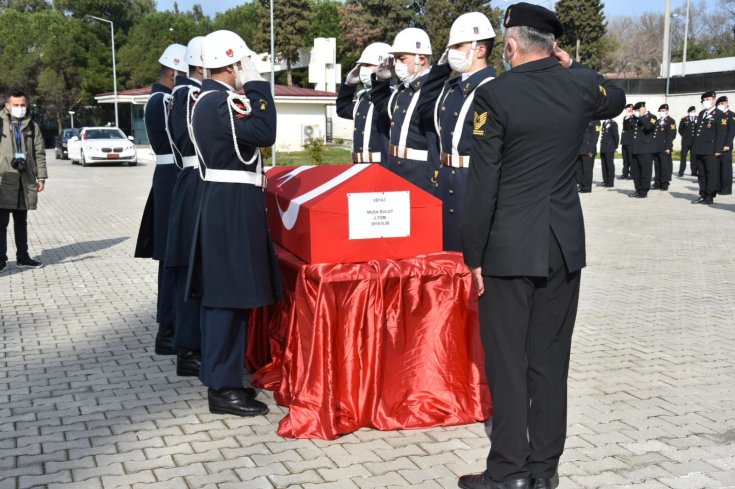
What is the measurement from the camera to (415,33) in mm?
6148

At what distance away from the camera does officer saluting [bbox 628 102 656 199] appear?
61.1ft

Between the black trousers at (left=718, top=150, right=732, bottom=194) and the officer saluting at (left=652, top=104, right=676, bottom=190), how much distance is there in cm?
177

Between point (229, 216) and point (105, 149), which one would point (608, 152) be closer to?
point (229, 216)

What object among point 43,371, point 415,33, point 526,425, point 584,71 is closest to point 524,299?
point 526,425

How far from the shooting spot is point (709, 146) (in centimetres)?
1670

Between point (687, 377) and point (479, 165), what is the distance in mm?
2906

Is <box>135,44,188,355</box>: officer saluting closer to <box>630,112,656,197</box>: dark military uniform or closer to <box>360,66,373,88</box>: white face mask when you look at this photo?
<box>360,66,373,88</box>: white face mask

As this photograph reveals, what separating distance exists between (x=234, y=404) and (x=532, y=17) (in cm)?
270

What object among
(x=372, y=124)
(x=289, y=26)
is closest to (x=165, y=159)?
(x=372, y=124)

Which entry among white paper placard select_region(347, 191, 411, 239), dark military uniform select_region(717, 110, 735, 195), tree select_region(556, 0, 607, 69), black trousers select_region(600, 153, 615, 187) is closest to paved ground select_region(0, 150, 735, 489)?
white paper placard select_region(347, 191, 411, 239)

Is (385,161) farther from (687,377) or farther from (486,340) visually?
(486,340)

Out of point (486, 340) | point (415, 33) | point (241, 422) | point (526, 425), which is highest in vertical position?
point (415, 33)

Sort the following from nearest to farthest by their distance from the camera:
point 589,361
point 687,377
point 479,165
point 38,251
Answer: point 479,165, point 687,377, point 589,361, point 38,251

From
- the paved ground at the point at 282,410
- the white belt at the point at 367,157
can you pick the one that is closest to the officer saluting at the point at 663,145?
the paved ground at the point at 282,410
